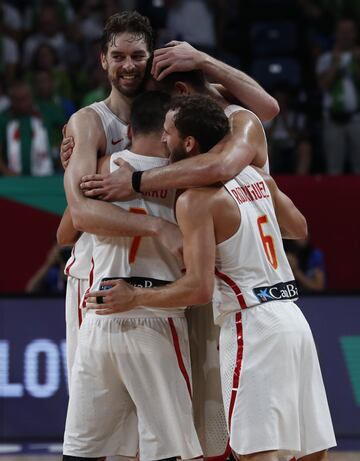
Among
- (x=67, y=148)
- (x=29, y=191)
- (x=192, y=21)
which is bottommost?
(x=29, y=191)

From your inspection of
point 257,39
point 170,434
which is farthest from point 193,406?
point 257,39

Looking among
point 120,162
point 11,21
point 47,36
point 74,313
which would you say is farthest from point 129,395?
point 11,21

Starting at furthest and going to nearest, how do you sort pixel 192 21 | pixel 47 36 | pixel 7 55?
pixel 192 21, pixel 47 36, pixel 7 55

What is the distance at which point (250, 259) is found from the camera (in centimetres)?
494

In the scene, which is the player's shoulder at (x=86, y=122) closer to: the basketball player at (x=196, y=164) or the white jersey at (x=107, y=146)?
the white jersey at (x=107, y=146)

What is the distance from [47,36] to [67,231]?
23.9ft

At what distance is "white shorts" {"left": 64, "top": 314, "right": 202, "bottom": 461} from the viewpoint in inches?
199

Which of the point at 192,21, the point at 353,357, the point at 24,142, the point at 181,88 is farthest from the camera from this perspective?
the point at 192,21

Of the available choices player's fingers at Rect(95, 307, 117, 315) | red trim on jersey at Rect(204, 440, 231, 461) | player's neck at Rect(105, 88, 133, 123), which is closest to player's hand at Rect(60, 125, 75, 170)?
player's neck at Rect(105, 88, 133, 123)

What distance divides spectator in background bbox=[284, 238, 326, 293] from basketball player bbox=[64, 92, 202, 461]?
174 inches

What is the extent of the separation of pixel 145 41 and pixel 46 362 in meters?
3.61

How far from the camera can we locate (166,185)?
4969 mm

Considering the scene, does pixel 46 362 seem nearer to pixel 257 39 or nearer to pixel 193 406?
pixel 193 406

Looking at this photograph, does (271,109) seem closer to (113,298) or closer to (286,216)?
(286,216)
